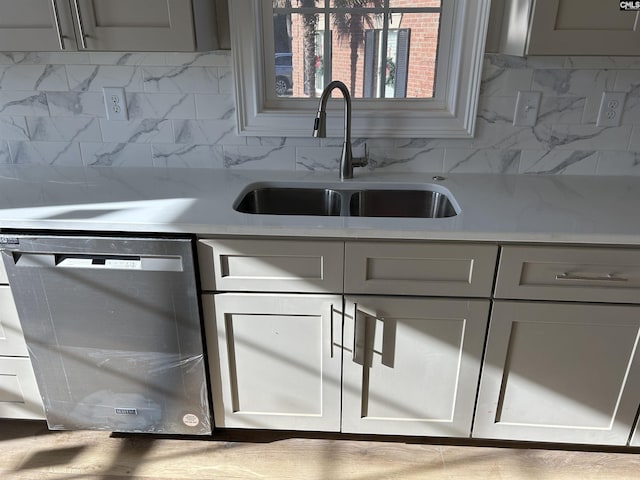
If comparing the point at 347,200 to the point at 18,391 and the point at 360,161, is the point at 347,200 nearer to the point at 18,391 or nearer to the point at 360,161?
the point at 360,161

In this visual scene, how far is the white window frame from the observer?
69.0 inches

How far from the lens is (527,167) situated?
1.91m

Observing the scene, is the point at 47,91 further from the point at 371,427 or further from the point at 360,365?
the point at 371,427

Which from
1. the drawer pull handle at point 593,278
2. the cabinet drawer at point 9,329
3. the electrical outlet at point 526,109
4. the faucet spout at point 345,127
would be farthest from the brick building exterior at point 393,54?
the cabinet drawer at point 9,329

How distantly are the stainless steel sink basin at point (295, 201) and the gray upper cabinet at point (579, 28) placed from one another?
2.66ft

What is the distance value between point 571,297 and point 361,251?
63cm

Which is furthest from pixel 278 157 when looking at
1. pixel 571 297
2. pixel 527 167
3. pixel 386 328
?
pixel 571 297

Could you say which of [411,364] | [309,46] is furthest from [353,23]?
[411,364]

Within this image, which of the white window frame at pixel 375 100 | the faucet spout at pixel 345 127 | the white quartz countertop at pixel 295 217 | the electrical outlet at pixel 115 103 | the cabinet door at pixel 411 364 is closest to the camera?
the white quartz countertop at pixel 295 217

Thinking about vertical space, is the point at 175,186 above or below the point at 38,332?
above

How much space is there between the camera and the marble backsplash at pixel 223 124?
5.86 ft

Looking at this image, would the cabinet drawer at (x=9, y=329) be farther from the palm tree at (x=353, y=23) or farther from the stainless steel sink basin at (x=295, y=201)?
the palm tree at (x=353, y=23)

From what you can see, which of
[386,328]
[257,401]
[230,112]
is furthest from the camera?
[230,112]

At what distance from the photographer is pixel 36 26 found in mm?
1495
